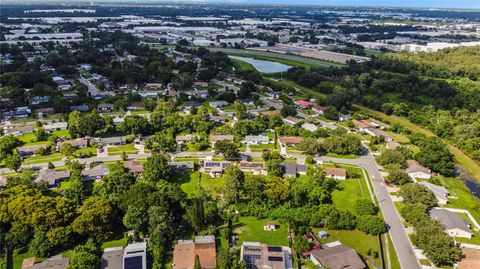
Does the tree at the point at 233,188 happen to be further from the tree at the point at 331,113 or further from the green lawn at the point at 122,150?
the tree at the point at 331,113

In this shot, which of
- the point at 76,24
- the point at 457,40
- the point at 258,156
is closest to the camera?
the point at 258,156

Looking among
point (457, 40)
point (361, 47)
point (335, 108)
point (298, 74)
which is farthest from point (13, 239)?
point (457, 40)

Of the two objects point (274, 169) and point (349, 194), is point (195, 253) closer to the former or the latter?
point (274, 169)

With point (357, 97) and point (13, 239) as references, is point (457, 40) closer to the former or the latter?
point (357, 97)

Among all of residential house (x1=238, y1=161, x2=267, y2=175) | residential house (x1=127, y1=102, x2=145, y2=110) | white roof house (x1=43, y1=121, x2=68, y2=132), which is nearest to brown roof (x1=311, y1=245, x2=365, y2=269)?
residential house (x1=238, y1=161, x2=267, y2=175)

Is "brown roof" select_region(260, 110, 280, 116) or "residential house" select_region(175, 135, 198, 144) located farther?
"brown roof" select_region(260, 110, 280, 116)

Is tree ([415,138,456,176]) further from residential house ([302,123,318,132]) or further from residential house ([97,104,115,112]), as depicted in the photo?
residential house ([97,104,115,112])
